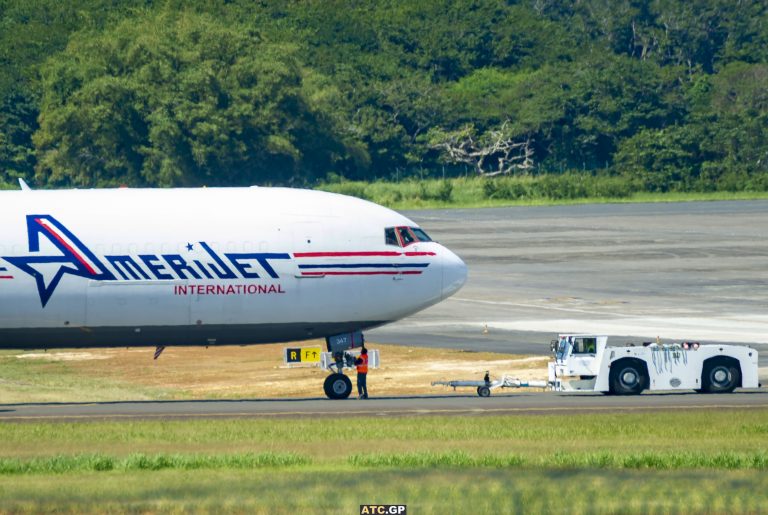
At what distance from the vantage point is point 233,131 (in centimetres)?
16050

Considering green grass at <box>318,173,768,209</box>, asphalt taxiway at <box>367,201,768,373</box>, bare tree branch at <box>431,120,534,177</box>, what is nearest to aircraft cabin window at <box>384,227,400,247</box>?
asphalt taxiway at <box>367,201,768,373</box>

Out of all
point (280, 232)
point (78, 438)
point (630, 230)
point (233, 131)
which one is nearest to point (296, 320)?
point (280, 232)

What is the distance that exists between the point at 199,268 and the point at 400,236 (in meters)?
5.92

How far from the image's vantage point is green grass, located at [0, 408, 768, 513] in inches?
909

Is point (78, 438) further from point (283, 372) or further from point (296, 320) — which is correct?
point (283, 372)

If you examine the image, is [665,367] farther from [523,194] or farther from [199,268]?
[523,194]

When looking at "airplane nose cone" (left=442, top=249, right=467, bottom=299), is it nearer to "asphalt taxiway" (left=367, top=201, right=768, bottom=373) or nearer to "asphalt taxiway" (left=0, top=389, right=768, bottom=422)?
"asphalt taxiway" (left=0, top=389, right=768, bottom=422)

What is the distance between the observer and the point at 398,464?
28.2m

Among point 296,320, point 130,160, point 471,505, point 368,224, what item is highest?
point 130,160

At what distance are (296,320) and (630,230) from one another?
7228cm

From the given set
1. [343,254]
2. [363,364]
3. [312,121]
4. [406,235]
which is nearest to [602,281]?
[406,235]

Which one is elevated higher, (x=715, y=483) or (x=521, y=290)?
(x=521, y=290)

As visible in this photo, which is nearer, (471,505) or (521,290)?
(471,505)

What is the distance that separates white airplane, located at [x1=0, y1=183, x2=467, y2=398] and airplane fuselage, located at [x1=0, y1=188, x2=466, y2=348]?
0.03m
